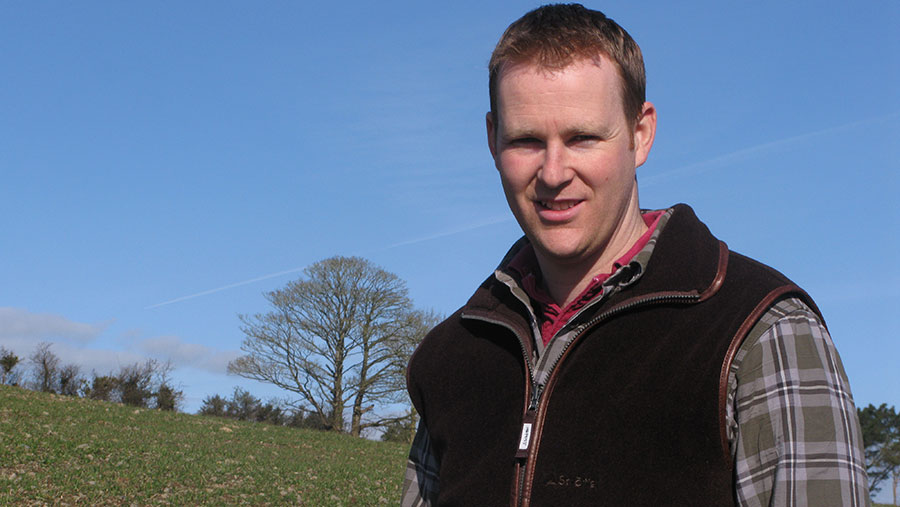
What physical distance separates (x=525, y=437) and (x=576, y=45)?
1.01 metres

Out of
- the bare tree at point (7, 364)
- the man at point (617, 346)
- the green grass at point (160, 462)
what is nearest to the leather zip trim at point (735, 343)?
the man at point (617, 346)

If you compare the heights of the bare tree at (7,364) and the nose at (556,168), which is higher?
the bare tree at (7,364)

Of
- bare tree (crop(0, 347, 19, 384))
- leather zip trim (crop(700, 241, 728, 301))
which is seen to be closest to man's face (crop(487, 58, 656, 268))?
leather zip trim (crop(700, 241, 728, 301))

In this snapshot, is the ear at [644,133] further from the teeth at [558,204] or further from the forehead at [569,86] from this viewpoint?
the teeth at [558,204]

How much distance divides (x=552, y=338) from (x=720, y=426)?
520 mm

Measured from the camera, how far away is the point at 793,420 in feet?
5.26

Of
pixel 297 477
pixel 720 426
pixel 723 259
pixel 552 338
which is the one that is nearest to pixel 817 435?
pixel 720 426

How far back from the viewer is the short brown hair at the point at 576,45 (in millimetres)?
1954

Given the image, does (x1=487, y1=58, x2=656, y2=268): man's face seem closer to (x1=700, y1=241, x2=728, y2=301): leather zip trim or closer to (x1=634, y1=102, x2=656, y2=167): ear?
(x1=634, y1=102, x2=656, y2=167): ear

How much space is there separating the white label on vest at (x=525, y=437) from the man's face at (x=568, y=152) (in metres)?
0.45

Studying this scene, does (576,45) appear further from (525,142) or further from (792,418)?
(792,418)

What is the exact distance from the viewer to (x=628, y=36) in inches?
79.7

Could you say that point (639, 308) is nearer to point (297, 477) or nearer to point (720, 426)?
point (720, 426)

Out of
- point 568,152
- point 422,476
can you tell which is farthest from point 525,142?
point 422,476
